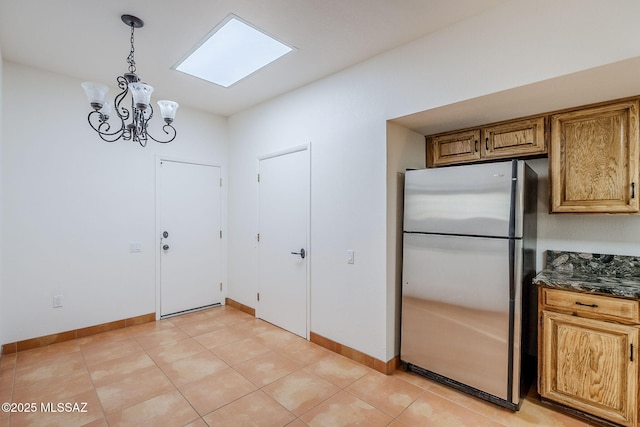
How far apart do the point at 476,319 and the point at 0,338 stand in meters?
4.05

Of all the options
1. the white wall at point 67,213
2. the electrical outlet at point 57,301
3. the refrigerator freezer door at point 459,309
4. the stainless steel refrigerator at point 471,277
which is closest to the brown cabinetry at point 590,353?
the stainless steel refrigerator at point 471,277

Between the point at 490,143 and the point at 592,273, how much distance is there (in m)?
1.24

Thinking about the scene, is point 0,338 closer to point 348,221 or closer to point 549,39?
point 348,221

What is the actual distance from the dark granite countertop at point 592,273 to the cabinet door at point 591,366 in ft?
0.70

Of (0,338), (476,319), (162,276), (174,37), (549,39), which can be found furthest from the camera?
(162,276)

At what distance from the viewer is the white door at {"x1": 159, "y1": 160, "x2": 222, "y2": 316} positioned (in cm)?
384

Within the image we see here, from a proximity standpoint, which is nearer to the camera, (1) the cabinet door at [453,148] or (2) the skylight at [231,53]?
(2) the skylight at [231,53]

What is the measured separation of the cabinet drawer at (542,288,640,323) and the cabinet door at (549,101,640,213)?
59cm

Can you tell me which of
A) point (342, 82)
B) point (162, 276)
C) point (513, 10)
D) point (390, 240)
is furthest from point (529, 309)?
point (162, 276)

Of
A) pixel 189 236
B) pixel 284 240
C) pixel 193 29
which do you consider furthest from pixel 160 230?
pixel 193 29

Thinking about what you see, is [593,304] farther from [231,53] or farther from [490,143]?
[231,53]

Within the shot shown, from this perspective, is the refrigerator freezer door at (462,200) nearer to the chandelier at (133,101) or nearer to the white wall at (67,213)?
the chandelier at (133,101)

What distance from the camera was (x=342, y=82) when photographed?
2.86 m

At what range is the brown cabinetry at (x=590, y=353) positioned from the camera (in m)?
1.82
